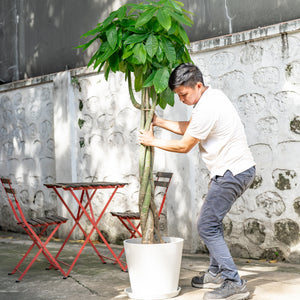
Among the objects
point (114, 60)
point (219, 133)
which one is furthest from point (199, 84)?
point (114, 60)

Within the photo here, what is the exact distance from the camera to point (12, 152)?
348 inches

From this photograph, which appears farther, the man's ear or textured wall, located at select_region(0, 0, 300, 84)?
textured wall, located at select_region(0, 0, 300, 84)

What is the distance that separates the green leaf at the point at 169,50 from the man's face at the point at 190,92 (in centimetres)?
22

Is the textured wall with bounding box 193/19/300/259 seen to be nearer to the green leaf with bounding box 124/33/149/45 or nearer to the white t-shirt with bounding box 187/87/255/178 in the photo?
the white t-shirt with bounding box 187/87/255/178

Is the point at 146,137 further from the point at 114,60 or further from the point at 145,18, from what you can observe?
the point at 145,18

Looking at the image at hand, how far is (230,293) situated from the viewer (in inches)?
156

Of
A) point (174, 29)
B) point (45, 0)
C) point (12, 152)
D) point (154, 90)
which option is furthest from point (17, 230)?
point (174, 29)

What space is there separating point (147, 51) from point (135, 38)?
152 millimetres

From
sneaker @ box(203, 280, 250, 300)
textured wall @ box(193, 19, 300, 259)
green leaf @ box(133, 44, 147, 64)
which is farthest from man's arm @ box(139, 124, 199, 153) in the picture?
textured wall @ box(193, 19, 300, 259)

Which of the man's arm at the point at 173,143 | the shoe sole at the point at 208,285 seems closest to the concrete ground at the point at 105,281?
the shoe sole at the point at 208,285

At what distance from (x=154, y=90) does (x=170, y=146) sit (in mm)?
612

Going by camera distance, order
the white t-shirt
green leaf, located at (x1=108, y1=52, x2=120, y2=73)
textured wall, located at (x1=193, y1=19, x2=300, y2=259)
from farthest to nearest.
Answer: textured wall, located at (x1=193, y1=19, x2=300, y2=259) → green leaf, located at (x1=108, y1=52, x2=120, y2=73) → the white t-shirt

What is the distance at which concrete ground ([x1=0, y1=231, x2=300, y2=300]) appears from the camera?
4.30 meters

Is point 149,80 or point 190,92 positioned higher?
point 149,80
